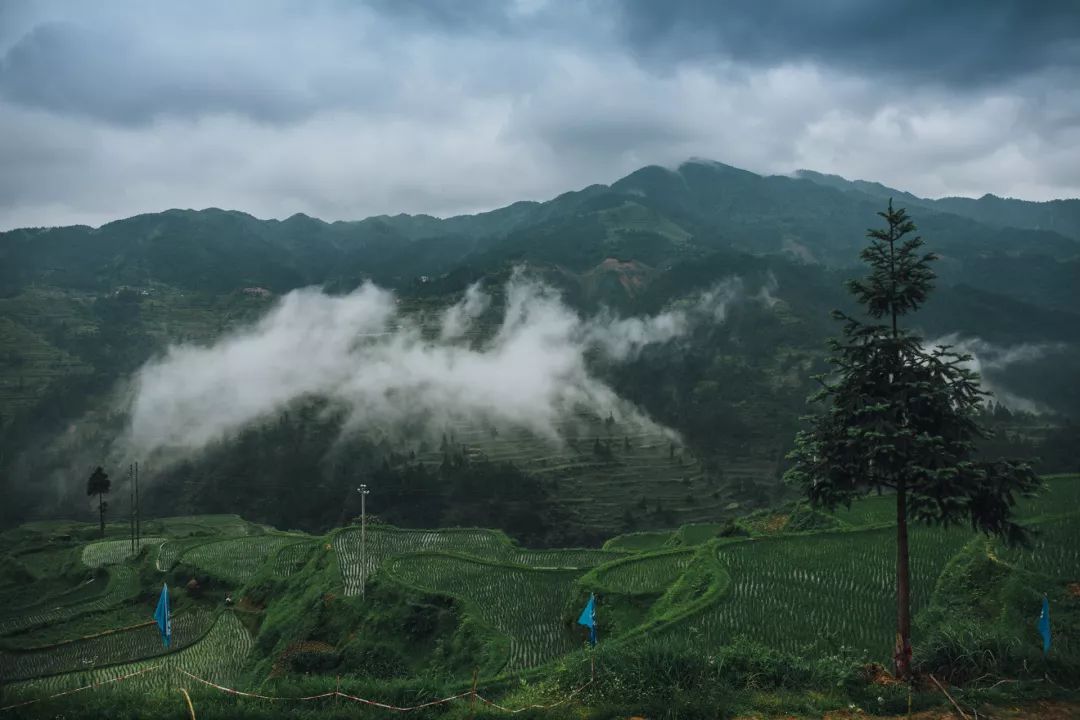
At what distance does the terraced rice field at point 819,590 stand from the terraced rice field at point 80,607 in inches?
1852

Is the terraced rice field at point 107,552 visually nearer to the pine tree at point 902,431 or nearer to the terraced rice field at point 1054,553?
the pine tree at point 902,431

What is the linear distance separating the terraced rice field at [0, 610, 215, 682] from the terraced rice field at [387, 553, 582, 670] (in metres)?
17.0

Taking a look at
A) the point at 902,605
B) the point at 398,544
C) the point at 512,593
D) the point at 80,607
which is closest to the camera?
the point at 902,605

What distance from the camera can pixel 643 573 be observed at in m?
32.3

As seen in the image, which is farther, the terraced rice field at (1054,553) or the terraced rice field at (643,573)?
the terraced rice field at (643,573)

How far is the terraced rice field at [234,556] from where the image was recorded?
54312 millimetres

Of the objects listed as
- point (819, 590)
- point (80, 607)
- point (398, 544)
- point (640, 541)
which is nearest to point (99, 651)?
point (80, 607)

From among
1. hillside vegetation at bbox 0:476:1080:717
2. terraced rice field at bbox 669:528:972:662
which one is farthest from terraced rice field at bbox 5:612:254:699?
terraced rice field at bbox 669:528:972:662

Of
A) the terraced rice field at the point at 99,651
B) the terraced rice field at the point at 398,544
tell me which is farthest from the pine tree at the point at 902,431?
the terraced rice field at the point at 99,651

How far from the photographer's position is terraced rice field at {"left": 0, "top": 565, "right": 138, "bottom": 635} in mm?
49281

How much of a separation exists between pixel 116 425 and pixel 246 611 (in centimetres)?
17901

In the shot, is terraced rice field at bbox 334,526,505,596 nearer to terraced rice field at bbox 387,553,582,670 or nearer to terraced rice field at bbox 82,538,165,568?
terraced rice field at bbox 387,553,582,670

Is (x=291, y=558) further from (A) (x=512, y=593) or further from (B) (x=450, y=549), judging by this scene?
(A) (x=512, y=593)

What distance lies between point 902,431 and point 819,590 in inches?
544
